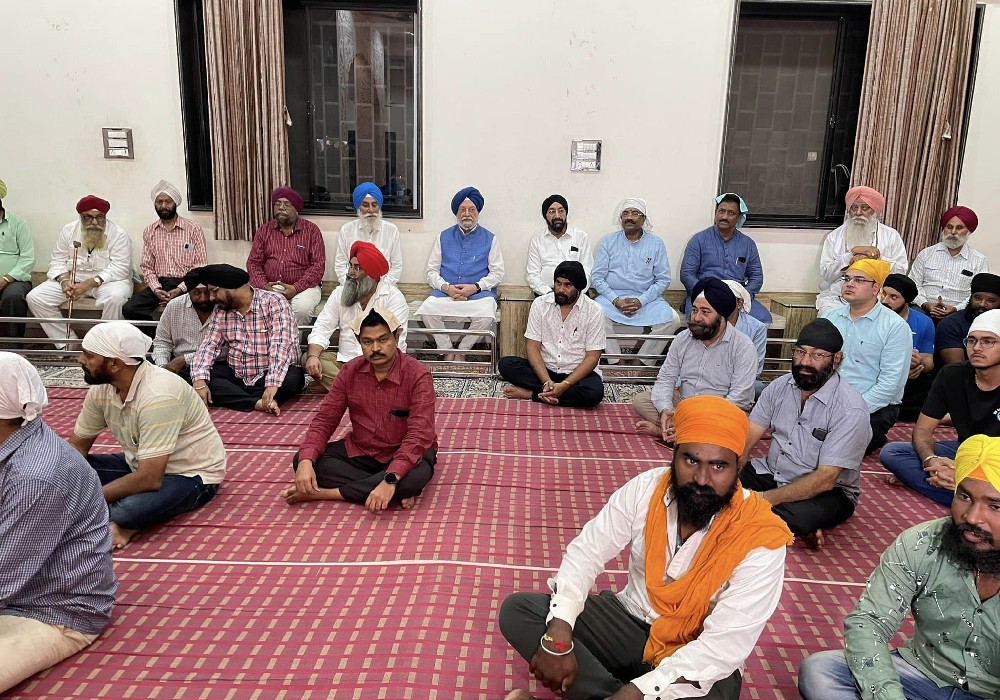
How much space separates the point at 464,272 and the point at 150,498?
321 cm

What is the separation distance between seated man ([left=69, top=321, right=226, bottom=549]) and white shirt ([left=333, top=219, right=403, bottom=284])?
2765 mm

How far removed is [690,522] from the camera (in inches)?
68.6

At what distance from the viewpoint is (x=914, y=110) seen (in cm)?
522

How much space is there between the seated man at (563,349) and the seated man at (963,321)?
81.9 inches

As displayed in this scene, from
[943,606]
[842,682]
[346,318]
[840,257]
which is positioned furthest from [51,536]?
[840,257]

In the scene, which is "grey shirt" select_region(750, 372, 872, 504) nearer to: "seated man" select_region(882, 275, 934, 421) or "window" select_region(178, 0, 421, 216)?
"seated man" select_region(882, 275, 934, 421)

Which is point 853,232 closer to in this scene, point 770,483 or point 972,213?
point 972,213

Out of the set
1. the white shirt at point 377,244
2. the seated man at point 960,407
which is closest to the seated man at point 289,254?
the white shirt at point 377,244

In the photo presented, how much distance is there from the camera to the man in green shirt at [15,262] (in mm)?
Result: 5152

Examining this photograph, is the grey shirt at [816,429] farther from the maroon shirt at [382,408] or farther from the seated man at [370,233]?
the seated man at [370,233]

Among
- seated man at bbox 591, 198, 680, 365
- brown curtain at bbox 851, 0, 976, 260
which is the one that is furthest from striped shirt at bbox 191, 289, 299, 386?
brown curtain at bbox 851, 0, 976, 260

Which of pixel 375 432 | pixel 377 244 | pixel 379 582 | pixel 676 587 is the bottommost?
pixel 379 582

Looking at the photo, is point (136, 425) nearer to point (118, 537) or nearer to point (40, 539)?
point (118, 537)

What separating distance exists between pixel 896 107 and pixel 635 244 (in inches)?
83.0
